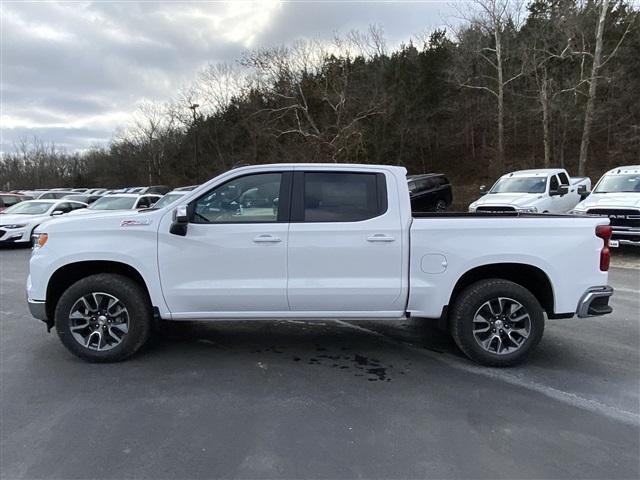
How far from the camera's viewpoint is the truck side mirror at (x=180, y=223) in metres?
4.04

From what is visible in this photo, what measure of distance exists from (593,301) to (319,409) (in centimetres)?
272

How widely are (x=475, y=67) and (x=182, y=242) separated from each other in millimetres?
34663

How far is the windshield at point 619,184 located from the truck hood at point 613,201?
35 cm

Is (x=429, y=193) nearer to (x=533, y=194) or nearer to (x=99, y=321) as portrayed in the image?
(x=533, y=194)

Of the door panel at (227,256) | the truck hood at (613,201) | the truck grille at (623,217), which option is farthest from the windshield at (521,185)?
the door panel at (227,256)

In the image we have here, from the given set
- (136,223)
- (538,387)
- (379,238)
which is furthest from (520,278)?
(136,223)

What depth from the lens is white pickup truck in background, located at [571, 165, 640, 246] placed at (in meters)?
10.1

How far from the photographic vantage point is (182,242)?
13.5 ft

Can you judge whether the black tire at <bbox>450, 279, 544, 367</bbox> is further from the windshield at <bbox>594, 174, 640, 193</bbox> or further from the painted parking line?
the windshield at <bbox>594, 174, 640, 193</bbox>

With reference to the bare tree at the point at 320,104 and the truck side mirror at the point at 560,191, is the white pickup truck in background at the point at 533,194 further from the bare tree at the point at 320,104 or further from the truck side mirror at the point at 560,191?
the bare tree at the point at 320,104

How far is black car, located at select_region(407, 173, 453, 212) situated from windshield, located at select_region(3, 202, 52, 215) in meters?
13.2

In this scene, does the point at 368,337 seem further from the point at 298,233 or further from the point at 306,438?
the point at 306,438

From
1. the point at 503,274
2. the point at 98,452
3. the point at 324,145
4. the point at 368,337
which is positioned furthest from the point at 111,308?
the point at 324,145

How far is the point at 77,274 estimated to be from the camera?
14.6 ft
